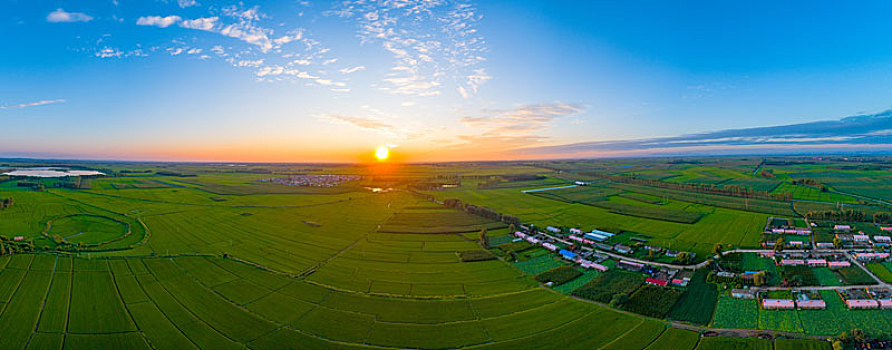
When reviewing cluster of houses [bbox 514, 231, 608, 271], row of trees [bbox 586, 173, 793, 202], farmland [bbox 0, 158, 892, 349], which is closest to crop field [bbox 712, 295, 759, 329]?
farmland [bbox 0, 158, 892, 349]

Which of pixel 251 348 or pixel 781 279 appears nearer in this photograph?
pixel 251 348

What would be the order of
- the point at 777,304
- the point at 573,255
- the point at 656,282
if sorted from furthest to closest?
the point at 573,255 → the point at 656,282 → the point at 777,304

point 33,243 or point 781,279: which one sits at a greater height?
point 33,243

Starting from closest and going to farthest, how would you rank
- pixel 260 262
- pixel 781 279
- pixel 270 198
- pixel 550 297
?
pixel 550 297 < pixel 781 279 < pixel 260 262 < pixel 270 198

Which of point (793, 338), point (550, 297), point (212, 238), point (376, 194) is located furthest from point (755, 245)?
point (376, 194)

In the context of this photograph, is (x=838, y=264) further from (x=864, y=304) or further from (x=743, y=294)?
(x=743, y=294)

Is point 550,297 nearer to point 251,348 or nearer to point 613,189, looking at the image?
point 251,348

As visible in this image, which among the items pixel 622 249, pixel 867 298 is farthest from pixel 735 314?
pixel 622 249

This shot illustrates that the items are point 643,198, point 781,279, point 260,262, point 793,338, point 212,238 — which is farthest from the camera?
point 643,198
